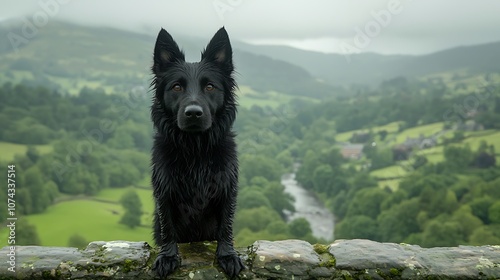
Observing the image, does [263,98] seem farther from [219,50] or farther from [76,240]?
[219,50]

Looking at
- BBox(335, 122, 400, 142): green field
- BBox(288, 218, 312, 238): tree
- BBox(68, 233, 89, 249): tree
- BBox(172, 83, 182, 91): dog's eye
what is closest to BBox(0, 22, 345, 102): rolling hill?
BBox(335, 122, 400, 142): green field

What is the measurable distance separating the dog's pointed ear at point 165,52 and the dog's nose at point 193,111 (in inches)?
25.1

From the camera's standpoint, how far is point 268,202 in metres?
59.8

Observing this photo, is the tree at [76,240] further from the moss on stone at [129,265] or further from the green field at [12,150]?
the moss on stone at [129,265]

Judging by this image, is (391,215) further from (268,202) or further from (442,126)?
(442,126)

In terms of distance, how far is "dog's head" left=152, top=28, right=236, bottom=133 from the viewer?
3.83m

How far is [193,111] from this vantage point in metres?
3.72

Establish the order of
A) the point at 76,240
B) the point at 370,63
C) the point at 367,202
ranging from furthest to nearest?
1. the point at 370,63
2. the point at 367,202
3. the point at 76,240

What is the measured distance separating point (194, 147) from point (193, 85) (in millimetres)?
566

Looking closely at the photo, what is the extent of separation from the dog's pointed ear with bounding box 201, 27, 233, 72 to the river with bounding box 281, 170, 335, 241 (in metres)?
50.0

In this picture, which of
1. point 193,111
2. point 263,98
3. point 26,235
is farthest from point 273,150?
point 193,111

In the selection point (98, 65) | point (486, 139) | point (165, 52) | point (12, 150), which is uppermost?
point (98, 65)

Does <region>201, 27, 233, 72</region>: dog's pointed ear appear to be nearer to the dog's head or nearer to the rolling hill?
the dog's head

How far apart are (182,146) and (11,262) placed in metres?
1.74
